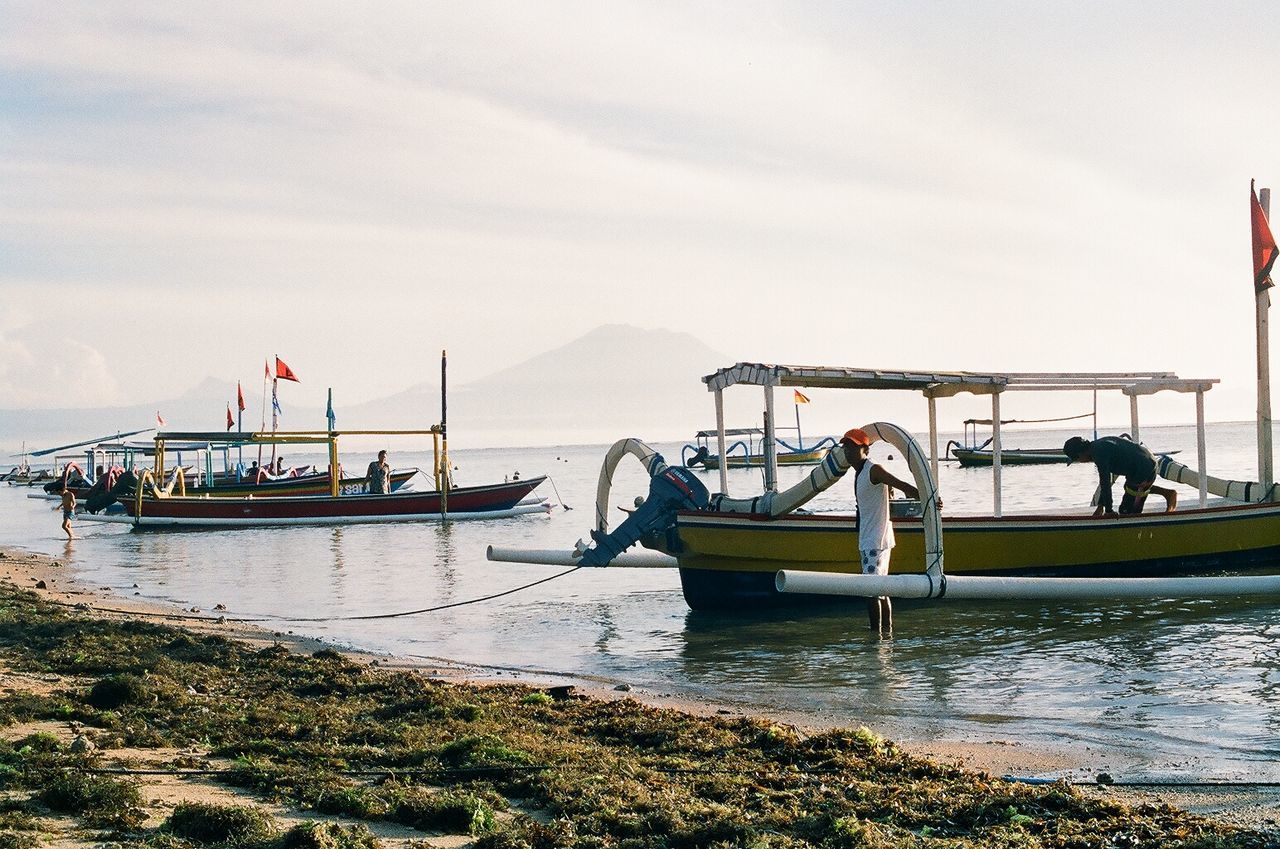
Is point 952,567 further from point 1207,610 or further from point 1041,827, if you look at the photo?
point 1041,827

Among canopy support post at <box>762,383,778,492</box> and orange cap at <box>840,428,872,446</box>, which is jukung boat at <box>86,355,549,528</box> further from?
orange cap at <box>840,428,872,446</box>

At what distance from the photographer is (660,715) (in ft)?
30.0

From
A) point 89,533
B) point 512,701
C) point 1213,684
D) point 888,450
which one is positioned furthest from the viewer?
point 888,450

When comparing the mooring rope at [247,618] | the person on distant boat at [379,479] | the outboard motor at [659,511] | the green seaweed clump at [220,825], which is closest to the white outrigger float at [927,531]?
the outboard motor at [659,511]

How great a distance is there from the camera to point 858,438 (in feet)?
42.3

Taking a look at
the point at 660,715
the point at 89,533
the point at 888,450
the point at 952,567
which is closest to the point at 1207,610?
the point at 952,567

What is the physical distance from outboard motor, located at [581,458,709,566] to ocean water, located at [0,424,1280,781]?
114 cm

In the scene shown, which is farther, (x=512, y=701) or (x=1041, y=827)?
(x=512, y=701)

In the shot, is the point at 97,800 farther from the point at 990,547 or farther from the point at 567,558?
the point at 567,558

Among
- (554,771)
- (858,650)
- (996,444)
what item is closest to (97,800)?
(554,771)

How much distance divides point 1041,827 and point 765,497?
9.58 m

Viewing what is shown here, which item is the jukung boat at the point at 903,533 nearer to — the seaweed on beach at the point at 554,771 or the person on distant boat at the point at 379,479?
the seaweed on beach at the point at 554,771

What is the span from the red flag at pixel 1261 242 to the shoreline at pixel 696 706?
1165cm

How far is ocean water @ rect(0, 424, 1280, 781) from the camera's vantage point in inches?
356
